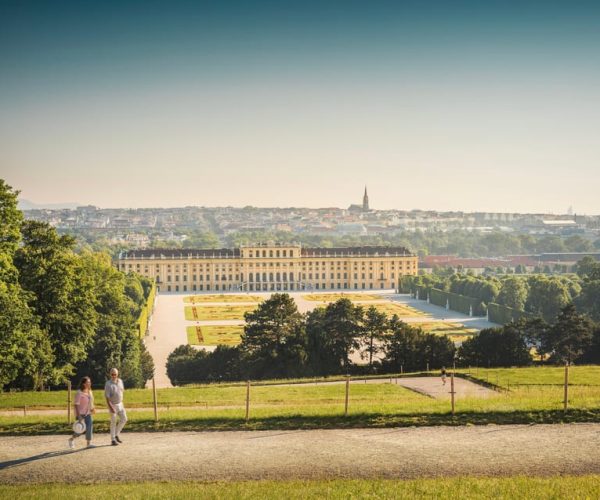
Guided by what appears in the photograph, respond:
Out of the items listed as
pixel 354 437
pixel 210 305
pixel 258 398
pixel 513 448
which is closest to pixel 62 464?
pixel 354 437

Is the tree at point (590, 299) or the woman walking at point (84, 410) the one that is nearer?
the woman walking at point (84, 410)

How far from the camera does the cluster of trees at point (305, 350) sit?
34.5 m

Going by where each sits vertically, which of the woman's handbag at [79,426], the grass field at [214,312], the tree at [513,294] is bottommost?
the grass field at [214,312]

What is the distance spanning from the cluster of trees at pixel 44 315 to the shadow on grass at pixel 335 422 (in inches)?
287

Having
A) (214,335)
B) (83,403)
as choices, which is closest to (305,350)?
(214,335)

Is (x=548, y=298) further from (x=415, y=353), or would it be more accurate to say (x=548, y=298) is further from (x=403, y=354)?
(x=403, y=354)

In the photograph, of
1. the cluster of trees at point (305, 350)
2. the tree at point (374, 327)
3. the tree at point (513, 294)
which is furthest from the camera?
the tree at point (513, 294)

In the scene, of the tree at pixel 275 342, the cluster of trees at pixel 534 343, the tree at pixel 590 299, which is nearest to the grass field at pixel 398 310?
the tree at pixel 590 299

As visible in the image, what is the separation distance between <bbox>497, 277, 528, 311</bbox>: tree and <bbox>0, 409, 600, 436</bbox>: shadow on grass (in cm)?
5912

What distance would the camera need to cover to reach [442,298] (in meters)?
81.4

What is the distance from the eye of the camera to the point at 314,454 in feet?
39.1

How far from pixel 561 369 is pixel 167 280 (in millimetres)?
82981

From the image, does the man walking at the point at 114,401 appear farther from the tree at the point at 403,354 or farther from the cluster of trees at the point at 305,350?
the tree at the point at 403,354

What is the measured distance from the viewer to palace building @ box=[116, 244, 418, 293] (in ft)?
357
